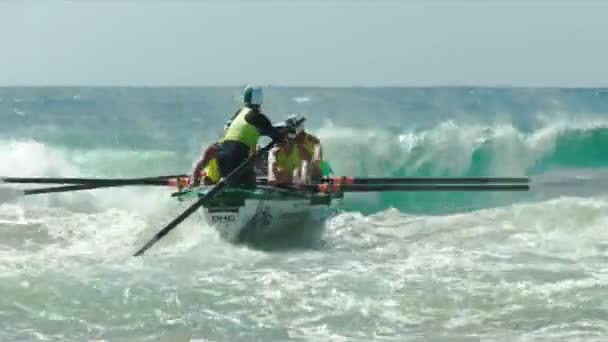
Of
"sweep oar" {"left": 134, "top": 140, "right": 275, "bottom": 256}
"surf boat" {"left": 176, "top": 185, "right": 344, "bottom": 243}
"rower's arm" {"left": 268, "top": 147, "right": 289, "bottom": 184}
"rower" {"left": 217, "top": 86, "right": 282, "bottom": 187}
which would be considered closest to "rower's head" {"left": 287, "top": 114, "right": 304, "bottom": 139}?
"rower's arm" {"left": 268, "top": 147, "right": 289, "bottom": 184}

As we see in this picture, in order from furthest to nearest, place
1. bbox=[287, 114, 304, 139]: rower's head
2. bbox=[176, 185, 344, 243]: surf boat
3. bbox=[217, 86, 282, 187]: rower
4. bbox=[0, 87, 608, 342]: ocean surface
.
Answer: bbox=[287, 114, 304, 139]: rower's head, bbox=[217, 86, 282, 187]: rower, bbox=[176, 185, 344, 243]: surf boat, bbox=[0, 87, 608, 342]: ocean surface

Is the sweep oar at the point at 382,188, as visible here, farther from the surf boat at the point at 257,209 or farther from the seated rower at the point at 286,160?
the seated rower at the point at 286,160

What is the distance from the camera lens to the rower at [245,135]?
38.4 ft

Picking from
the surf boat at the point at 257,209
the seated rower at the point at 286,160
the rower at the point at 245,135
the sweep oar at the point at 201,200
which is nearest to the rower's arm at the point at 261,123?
the rower at the point at 245,135

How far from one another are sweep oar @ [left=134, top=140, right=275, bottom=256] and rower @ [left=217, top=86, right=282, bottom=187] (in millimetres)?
218

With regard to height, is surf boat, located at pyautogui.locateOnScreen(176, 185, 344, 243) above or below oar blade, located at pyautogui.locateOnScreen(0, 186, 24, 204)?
below

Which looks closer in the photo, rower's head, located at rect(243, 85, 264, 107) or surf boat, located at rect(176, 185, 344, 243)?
surf boat, located at rect(176, 185, 344, 243)

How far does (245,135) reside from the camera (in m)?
11.8

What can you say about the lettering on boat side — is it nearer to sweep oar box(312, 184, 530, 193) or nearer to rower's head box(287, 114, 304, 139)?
sweep oar box(312, 184, 530, 193)

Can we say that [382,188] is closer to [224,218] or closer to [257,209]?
[257,209]

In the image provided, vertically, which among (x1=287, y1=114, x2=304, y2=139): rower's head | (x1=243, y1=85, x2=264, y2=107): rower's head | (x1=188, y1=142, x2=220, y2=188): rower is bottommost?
(x1=188, y1=142, x2=220, y2=188): rower

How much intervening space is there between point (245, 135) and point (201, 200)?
1460 mm

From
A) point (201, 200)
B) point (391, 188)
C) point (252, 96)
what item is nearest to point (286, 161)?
point (252, 96)

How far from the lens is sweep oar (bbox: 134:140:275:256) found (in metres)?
10.4
